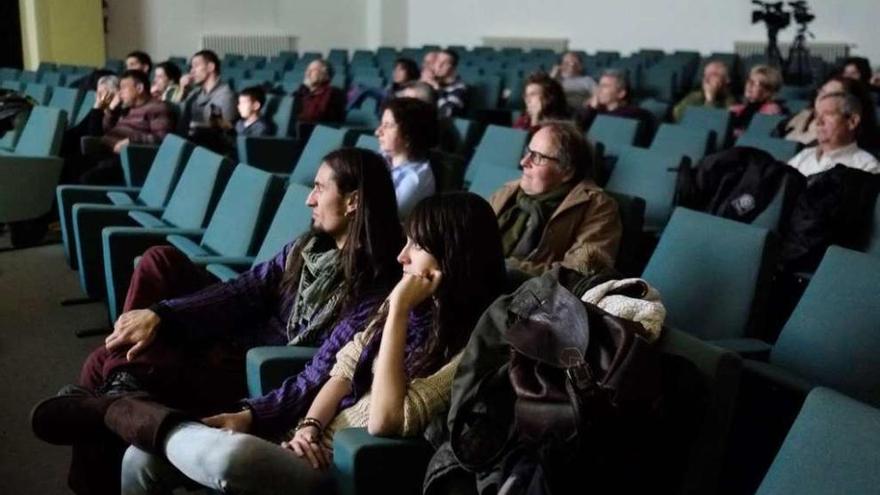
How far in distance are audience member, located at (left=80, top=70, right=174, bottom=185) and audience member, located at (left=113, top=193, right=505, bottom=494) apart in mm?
3781

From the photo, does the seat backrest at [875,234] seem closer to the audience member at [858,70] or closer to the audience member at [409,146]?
the audience member at [409,146]

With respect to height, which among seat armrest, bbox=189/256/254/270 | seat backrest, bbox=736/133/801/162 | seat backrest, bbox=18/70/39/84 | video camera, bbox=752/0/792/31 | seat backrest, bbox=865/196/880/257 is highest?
video camera, bbox=752/0/792/31

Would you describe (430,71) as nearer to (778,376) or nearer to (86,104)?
(86,104)

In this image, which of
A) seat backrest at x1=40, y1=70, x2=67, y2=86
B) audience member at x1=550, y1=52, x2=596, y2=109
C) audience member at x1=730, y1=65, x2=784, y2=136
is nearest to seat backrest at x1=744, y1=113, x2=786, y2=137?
audience member at x1=730, y1=65, x2=784, y2=136

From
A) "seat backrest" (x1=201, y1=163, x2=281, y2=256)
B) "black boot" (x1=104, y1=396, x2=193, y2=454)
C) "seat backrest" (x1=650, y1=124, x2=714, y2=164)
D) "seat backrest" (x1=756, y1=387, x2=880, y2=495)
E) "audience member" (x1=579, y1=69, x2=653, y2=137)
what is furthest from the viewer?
"audience member" (x1=579, y1=69, x2=653, y2=137)

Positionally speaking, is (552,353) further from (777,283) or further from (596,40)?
(596,40)

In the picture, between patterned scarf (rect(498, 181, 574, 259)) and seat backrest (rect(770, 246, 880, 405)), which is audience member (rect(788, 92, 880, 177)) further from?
seat backrest (rect(770, 246, 880, 405))

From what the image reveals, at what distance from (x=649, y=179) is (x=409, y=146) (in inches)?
44.7

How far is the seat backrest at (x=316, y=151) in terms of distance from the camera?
4668 mm

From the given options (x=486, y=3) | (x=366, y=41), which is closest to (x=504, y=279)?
(x=486, y=3)

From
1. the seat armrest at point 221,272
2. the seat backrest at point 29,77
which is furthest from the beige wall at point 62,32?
the seat armrest at point 221,272

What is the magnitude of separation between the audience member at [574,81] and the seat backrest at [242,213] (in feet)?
13.3

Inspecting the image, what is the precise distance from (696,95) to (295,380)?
5.26 meters

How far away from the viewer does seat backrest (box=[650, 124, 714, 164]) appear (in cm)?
466
